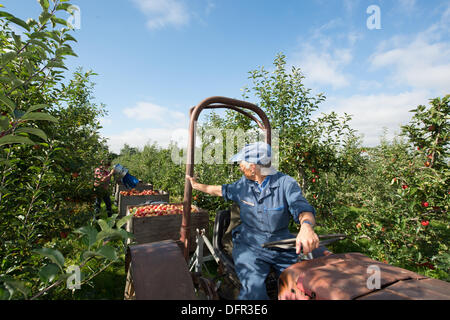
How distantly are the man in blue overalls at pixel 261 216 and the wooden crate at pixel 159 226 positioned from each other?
148 cm

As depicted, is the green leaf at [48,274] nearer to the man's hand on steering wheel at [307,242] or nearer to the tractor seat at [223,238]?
the man's hand on steering wheel at [307,242]

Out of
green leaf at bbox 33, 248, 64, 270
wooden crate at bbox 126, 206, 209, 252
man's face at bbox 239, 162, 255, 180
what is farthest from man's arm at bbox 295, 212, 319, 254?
wooden crate at bbox 126, 206, 209, 252

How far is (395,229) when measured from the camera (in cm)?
315

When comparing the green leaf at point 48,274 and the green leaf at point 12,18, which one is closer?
the green leaf at point 48,274

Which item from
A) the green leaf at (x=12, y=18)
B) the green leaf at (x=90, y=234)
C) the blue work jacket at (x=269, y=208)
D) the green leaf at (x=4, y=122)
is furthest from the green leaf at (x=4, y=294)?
the blue work jacket at (x=269, y=208)

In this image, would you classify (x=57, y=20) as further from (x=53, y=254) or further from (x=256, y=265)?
(x=256, y=265)

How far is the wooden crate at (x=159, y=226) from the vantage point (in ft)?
10.7

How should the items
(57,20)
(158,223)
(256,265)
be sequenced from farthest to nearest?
(158,223)
(256,265)
(57,20)

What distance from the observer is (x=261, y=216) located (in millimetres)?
2055

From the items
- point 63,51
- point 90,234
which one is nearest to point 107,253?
point 90,234

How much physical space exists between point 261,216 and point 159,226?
2.05 m

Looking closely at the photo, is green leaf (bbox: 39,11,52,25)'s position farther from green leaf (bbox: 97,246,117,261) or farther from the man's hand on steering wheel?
the man's hand on steering wheel
